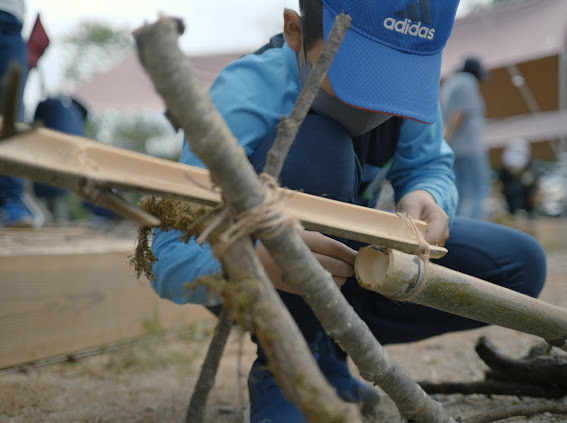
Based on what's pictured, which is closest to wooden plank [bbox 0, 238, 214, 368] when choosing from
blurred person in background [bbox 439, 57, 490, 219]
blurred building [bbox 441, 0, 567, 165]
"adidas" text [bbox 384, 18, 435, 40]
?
"adidas" text [bbox 384, 18, 435, 40]

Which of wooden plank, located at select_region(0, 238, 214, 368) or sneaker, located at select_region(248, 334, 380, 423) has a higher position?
sneaker, located at select_region(248, 334, 380, 423)

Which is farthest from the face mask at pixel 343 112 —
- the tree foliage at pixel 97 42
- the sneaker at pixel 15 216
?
the tree foliage at pixel 97 42

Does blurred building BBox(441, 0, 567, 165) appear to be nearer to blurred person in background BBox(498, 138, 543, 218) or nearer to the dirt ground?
blurred person in background BBox(498, 138, 543, 218)

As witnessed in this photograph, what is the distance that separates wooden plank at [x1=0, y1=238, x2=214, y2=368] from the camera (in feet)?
4.93

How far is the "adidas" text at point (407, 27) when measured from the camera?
0.87m

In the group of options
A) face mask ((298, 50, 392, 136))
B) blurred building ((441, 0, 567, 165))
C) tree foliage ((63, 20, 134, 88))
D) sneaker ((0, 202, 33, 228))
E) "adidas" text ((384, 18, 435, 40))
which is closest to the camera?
"adidas" text ((384, 18, 435, 40))

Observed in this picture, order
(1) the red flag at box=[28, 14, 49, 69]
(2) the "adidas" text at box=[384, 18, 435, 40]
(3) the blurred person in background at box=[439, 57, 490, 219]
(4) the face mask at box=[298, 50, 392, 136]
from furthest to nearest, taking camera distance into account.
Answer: (3) the blurred person in background at box=[439, 57, 490, 219] < (1) the red flag at box=[28, 14, 49, 69] < (4) the face mask at box=[298, 50, 392, 136] < (2) the "adidas" text at box=[384, 18, 435, 40]

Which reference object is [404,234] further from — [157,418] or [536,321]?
[157,418]

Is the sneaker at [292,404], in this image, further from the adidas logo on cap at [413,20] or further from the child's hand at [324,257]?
the adidas logo on cap at [413,20]

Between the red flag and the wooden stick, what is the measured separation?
6.90 feet

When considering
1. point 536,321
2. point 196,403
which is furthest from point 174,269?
point 536,321

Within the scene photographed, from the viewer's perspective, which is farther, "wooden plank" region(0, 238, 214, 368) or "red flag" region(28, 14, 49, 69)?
"red flag" region(28, 14, 49, 69)

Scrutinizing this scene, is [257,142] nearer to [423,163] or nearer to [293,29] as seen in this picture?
[293,29]

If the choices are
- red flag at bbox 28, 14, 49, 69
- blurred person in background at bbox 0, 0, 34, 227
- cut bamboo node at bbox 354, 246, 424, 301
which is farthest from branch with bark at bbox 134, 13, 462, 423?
red flag at bbox 28, 14, 49, 69
